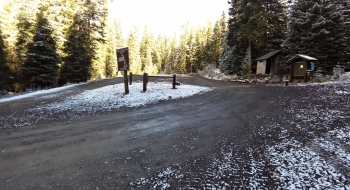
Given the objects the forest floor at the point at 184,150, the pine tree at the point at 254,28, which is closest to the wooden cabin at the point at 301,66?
the pine tree at the point at 254,28

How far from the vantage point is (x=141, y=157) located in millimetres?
3951

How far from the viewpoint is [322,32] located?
54.9 ft

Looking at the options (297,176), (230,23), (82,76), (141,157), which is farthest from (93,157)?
(230,23)

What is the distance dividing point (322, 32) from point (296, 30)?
9.37ft

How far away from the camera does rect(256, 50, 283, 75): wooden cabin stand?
2335 centimetres

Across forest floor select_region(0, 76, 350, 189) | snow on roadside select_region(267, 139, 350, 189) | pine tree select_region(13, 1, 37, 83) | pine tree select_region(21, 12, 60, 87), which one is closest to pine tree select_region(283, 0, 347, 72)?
forest floor select_region(0, 76, 350, 189)

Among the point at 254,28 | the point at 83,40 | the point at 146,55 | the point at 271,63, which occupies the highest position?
the point at 146,55

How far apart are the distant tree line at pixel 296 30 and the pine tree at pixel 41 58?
67.9 feet

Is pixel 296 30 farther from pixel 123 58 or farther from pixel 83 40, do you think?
pixel 83 40

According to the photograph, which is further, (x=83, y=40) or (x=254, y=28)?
(x=254, y=28)

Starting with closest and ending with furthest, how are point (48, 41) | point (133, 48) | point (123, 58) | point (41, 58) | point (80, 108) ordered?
1. point (80, 108)
2. point (123, 58)
3. point (41, 58)
4. point (48, 41)
5. point (133, 48)

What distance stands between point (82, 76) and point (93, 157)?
20.9m

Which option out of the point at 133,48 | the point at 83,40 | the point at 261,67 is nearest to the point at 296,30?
the point at 261,67

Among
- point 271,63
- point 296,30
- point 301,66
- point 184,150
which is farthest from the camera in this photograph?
point 271,63
